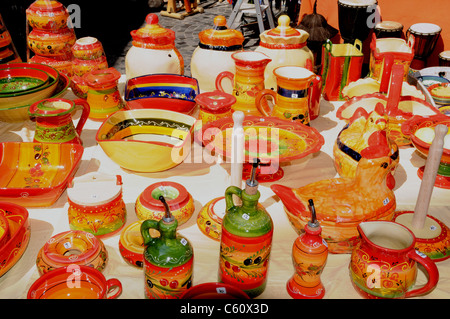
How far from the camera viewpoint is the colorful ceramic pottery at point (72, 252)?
3.92 feet

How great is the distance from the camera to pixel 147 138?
74.7 inches

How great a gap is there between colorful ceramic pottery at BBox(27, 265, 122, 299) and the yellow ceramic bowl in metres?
0.60

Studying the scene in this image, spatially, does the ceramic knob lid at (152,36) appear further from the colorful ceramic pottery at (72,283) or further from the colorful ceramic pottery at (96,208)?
the colorful ceramic pottery at (72,283)

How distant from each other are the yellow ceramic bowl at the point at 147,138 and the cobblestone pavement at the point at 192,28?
9.00ft

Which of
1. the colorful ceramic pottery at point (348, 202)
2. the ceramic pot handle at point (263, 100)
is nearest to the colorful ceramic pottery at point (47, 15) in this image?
the ceramic pot handle at point (263, 100)

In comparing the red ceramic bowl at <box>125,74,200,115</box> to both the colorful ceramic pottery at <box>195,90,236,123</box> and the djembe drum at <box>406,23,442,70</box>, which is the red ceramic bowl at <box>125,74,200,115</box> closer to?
the colorful ceramic pottery at <box>195,90,236,123</box>

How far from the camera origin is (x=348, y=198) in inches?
52.7

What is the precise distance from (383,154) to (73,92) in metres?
1.72

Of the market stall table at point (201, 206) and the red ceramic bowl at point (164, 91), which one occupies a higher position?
the red ceramic bowl at point (164, 91)

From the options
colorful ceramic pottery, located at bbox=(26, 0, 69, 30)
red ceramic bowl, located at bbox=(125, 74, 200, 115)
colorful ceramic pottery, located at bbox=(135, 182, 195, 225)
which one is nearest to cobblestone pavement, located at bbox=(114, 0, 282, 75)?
colorful ceramic pottery, located at bbox=(26, 0, 69, 30)

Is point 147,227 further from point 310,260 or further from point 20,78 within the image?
point 20,78

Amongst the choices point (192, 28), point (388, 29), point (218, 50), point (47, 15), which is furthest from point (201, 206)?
point (192, 28)

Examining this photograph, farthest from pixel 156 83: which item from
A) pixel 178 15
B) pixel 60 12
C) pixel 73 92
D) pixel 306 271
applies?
pixel 178 15

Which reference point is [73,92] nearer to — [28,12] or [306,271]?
[28,12]
